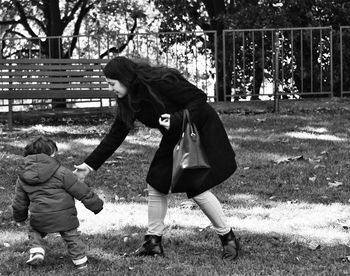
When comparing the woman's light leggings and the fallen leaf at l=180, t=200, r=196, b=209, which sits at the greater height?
the woman's light leggings

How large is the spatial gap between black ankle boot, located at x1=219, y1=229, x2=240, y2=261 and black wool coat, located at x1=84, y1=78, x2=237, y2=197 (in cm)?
37

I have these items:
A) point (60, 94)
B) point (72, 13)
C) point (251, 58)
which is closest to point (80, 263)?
point (60, 94)

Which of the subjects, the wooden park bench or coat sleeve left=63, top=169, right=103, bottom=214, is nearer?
coat sleeve left=63, top=169, right=103, bottom=214

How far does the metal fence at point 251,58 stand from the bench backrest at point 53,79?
203cm

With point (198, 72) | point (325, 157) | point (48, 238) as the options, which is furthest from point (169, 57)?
point (48, 238)

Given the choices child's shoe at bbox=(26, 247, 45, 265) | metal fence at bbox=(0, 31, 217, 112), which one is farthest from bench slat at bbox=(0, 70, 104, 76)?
child's shoe at bbox=(26, 247, 45, 265)

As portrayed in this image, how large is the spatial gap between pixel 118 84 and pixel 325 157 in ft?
12.9

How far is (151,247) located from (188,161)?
0.71 meters

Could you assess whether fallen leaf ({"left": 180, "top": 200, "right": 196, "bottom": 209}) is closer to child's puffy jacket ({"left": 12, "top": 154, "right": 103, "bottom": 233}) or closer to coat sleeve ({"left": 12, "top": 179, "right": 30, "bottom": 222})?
child's puffy jacket ({"left": 12, "top": 154, "right": 103, "bottom": 233})

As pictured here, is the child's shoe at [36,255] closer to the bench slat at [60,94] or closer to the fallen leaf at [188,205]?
the fallen leaf at [188,205]

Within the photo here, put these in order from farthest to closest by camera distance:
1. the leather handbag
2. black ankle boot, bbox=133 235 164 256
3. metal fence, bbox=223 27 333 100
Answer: metal fence, bbox=223 27 333 100, black ankle boot, bbox=133 235 164 256, the leather handbag

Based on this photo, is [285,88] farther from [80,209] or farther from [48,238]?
[48,238]

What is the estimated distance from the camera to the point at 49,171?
4.39 m

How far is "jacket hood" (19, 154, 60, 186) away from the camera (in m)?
4.39
